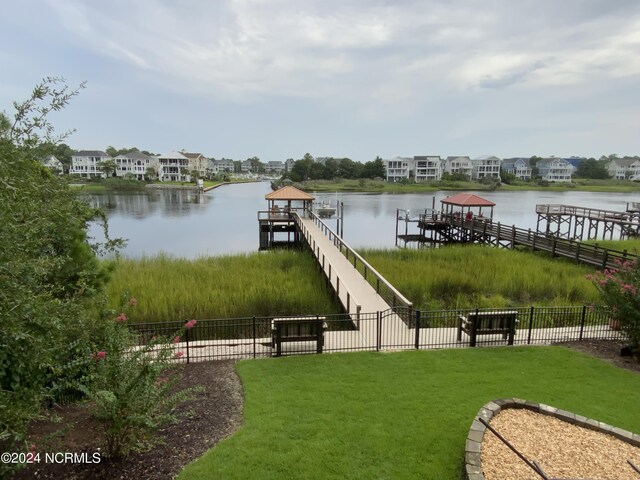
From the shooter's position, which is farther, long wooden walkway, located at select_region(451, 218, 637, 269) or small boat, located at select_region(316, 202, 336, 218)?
small boat, located at select_region(316, 202, 336, 218)

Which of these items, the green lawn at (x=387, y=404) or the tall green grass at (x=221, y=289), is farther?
the tall green grass at (x=221, y=289)

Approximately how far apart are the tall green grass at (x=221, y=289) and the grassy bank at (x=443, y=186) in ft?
268

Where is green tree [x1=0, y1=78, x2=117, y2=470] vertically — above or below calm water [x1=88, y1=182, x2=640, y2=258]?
above

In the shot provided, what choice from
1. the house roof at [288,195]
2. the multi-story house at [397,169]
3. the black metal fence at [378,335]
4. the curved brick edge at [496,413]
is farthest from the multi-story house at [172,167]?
the curved brick edge at [496,413]

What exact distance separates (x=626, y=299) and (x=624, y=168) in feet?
521

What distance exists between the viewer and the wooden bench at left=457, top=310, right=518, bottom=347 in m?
9.77

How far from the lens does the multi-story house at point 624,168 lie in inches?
5246

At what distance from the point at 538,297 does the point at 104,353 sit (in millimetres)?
16266

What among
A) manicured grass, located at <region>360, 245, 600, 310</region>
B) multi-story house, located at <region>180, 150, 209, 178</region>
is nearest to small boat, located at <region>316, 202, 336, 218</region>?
manicured grass, located at <region>360, 245, 600, 310</region>

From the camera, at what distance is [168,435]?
589 centimetres

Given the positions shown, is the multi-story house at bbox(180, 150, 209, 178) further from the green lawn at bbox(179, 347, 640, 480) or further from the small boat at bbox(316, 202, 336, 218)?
the green lawn at bbox(179, 347, 640, 480)

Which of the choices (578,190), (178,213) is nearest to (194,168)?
(178,213)

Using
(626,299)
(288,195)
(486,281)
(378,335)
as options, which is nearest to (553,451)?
(378,335)

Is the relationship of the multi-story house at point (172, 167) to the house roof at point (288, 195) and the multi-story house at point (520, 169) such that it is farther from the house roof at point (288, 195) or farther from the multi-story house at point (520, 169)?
the multi-story house at point (520, 169)
